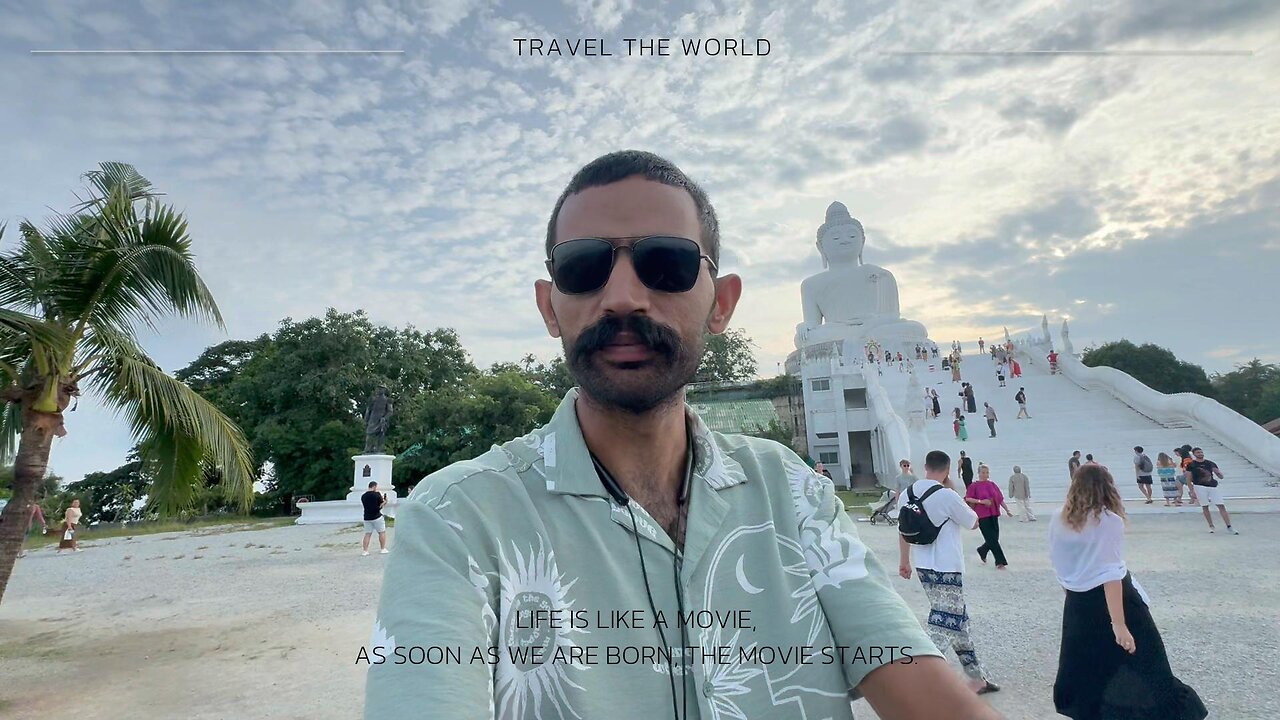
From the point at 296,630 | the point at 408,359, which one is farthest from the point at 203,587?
the point at 408,359

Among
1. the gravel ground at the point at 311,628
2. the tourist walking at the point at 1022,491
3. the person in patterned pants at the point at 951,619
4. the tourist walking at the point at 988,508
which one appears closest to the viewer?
the person in patterned pants at the point at 951,619

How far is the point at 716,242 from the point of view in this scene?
1731mm

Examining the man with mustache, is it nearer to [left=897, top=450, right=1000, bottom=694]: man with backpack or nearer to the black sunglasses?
the black sunglasses

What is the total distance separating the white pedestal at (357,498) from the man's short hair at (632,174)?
2086 cm

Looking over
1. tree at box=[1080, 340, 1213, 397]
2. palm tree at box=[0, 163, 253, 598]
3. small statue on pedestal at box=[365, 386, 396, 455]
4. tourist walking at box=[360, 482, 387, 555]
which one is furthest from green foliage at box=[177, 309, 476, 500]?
tree at box=[1080, 340, 1213, 397]

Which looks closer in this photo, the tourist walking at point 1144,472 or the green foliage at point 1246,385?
the tourist walking at point 1144,472

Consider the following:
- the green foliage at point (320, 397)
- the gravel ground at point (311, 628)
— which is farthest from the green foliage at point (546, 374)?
the gravel ground at point (311, 628)

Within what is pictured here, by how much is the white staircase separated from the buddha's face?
17.7 m

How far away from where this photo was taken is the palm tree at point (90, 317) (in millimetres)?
5414

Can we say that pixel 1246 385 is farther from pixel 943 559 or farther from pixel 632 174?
pixel 632 174

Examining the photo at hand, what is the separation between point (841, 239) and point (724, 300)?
136 ft

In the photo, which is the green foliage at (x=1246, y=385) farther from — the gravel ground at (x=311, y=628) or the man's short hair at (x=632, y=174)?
the man's short hair at (x=632, y=174)

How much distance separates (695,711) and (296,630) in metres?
7.19

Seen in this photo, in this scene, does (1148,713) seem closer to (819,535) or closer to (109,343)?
(819,535)
